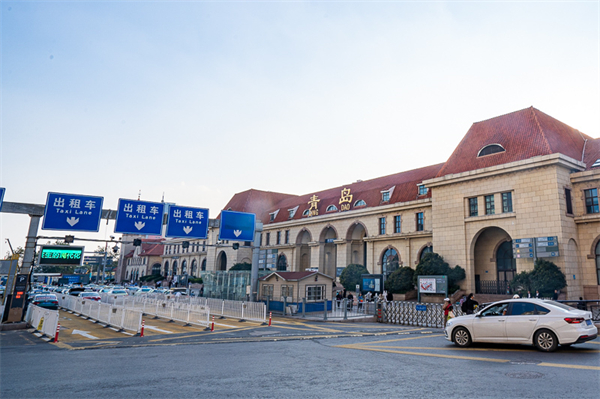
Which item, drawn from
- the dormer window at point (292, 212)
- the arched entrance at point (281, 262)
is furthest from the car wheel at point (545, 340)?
the dormer window at point (292, 212)

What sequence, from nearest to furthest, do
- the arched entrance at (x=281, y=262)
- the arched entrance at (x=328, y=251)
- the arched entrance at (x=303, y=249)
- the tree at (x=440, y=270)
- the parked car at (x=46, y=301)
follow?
1. the parked car at (x=46, y=301)
2. the tree at (x=440, y=270)
3. the arched entrance at (x=328, y=251)
4. the arched entrance at (x=303, y=249)
5. the arched entrance at (x=281, y=262)

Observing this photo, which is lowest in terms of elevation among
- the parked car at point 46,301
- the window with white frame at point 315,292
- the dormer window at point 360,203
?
the parked car at point 46,301

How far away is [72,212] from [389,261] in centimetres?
3260

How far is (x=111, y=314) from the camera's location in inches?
755

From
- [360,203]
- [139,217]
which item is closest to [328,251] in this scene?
[360,203]

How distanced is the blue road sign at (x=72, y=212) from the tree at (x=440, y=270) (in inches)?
1008

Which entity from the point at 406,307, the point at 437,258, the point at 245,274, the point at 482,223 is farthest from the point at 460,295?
the point at 245,274

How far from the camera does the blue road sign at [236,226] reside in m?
26.7

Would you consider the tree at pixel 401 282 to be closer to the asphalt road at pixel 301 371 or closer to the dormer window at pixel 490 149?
the dormer window at pixel 490 149

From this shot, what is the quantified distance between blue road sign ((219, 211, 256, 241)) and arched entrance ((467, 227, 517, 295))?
18.8 m

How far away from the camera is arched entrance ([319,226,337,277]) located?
5238cm

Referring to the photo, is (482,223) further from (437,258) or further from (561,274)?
(561,274)

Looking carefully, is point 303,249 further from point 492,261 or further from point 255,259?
point 255,259

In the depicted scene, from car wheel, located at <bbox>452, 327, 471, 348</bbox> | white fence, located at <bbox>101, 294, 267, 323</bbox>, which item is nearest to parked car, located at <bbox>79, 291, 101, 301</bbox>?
white fence, located at <bbox>101, 294, 267, 323</bbox>
